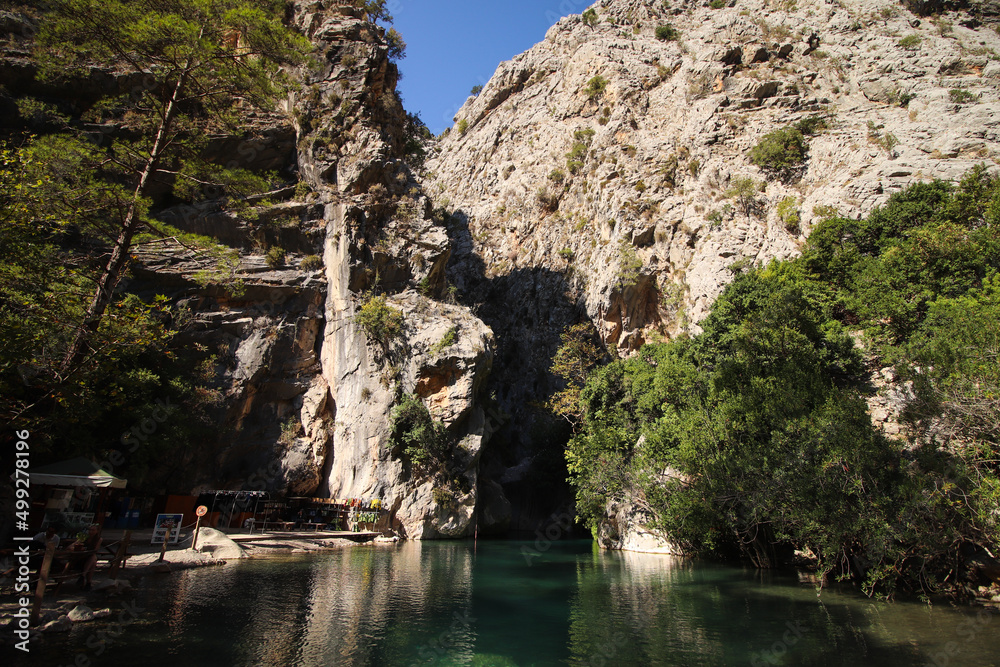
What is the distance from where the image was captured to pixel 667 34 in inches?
1944

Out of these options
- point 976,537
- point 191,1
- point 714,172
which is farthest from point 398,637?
point 714,172

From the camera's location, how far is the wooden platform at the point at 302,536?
19.5 meters

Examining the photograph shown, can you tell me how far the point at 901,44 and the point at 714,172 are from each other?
1701 cm

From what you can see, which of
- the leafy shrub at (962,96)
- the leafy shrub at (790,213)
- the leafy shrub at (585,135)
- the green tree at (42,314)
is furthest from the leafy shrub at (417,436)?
the leafy shrub at (962,96)

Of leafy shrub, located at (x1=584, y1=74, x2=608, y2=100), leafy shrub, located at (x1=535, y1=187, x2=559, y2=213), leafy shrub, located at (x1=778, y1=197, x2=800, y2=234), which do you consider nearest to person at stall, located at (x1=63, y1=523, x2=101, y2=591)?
leafy shrub, located at (x1=778, y1=197, x2=800, y2=234)

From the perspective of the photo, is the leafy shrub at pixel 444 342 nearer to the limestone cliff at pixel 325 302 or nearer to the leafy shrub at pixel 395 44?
the limestone cliff at pixel 325 302

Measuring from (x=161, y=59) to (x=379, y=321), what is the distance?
817 inches

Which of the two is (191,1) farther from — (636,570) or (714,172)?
(714,172)

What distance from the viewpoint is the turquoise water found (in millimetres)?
7539

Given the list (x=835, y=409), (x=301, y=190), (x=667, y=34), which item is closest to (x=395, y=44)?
(x=301, y=190)

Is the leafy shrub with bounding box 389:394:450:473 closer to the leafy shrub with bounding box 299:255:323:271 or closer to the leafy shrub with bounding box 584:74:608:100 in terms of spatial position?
the leafy shrub with bounding box 299:255:323:271

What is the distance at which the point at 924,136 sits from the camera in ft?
92.1

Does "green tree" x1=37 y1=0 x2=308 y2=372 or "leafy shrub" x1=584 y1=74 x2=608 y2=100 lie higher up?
"leafy shrub" x1=584 y1=74 x2=608 y2=100

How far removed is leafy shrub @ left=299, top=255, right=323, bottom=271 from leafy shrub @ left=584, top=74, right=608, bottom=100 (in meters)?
32.3
